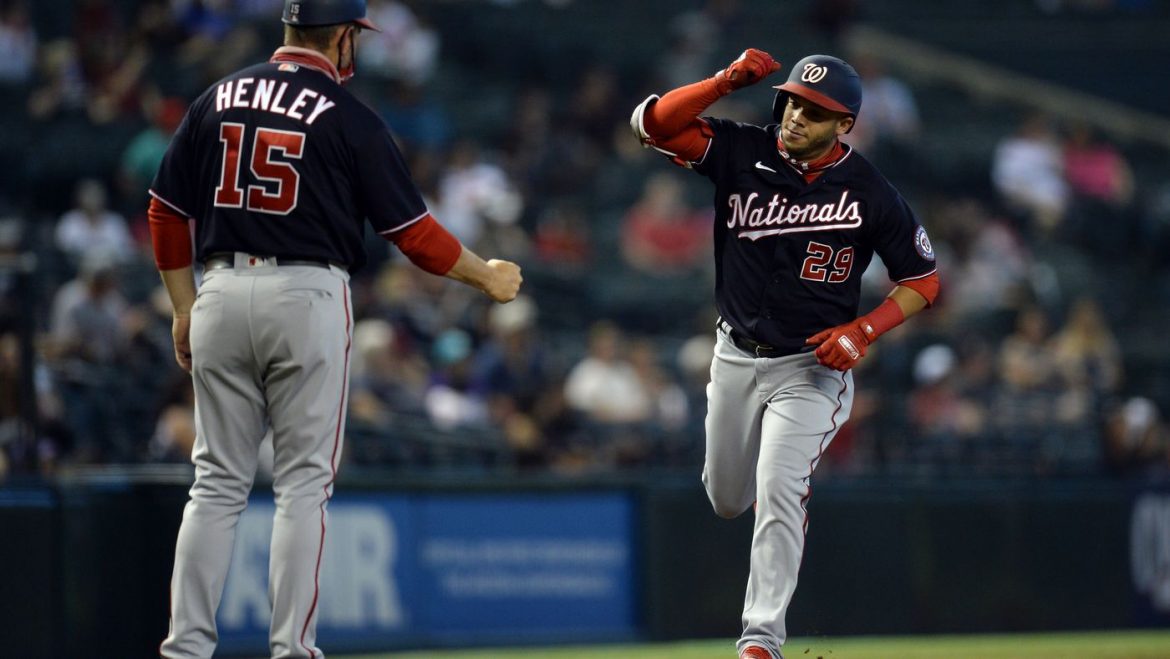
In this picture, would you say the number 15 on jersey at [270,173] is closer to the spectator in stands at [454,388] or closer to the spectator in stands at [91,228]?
the spectator in stands at [454,388]

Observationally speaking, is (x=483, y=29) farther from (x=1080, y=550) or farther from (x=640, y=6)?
(x=1080, y=550)

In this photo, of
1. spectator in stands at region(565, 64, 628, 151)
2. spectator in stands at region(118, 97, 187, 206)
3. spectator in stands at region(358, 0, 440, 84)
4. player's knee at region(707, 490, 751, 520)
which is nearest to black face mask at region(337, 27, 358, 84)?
player's knee at region(707, 490, 751, 520)

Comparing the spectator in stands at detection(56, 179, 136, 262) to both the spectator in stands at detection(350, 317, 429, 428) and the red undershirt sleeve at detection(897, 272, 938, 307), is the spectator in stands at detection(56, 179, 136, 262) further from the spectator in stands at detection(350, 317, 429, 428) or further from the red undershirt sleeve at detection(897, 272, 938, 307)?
the red undershirt sleeve at detection(897, 272, 938, 307)

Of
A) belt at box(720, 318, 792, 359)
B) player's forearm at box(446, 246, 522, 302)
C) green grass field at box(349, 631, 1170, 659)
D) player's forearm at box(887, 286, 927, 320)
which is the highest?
player's forearm at box(446, 246, 522, 302)

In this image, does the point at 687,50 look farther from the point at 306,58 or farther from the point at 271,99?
the point at 271,99

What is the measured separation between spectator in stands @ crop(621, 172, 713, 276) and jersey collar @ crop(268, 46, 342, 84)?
9007mm

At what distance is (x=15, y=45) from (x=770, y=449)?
382 inches

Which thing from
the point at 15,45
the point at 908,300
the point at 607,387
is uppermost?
the point at 15,45

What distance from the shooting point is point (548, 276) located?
522 inches

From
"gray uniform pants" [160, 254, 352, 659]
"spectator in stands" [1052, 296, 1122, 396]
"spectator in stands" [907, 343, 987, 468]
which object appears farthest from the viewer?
"spectator in stands" [1052, 296, 1122, 396]

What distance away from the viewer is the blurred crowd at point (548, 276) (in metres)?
9.61

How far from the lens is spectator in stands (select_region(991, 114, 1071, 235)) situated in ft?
55.1

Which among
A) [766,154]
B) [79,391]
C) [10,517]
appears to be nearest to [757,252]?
[766,154]

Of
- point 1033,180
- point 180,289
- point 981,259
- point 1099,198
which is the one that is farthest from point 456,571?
point 1099,198
